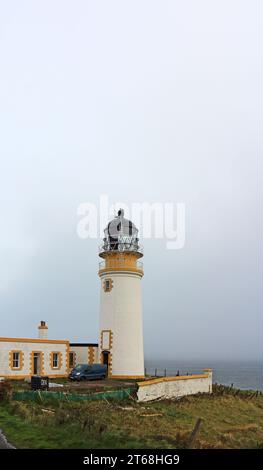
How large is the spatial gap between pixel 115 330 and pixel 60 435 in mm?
21685

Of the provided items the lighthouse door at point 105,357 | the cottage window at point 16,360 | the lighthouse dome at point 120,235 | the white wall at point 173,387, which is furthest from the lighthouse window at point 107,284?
the white wall at point 173,387

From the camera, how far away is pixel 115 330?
3738 cm

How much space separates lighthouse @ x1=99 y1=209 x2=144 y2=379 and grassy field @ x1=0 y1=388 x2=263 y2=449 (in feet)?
20.1

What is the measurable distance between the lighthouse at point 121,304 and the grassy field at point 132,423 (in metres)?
6.14

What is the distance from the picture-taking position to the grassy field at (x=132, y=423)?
15.1 metres

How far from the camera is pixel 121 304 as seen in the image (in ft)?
123

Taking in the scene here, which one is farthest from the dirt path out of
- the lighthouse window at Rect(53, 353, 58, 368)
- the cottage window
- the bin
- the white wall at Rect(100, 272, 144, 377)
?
the white wall at Rect(100, 272, 144, 377)

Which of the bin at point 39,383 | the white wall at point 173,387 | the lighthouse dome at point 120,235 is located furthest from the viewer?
the lighthouse dome at point 120,235

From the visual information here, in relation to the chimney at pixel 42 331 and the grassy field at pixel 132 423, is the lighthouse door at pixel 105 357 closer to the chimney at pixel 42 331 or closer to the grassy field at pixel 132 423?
the chimney at pixel 42 331

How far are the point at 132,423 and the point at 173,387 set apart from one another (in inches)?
509

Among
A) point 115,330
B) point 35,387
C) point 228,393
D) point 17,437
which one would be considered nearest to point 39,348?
point 115,330

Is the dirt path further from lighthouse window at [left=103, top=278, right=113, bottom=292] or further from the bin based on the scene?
lighthouse window at [left=103, top=278, right=113, bottom=292]

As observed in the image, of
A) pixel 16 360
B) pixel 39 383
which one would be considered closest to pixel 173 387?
pixel 39 383
